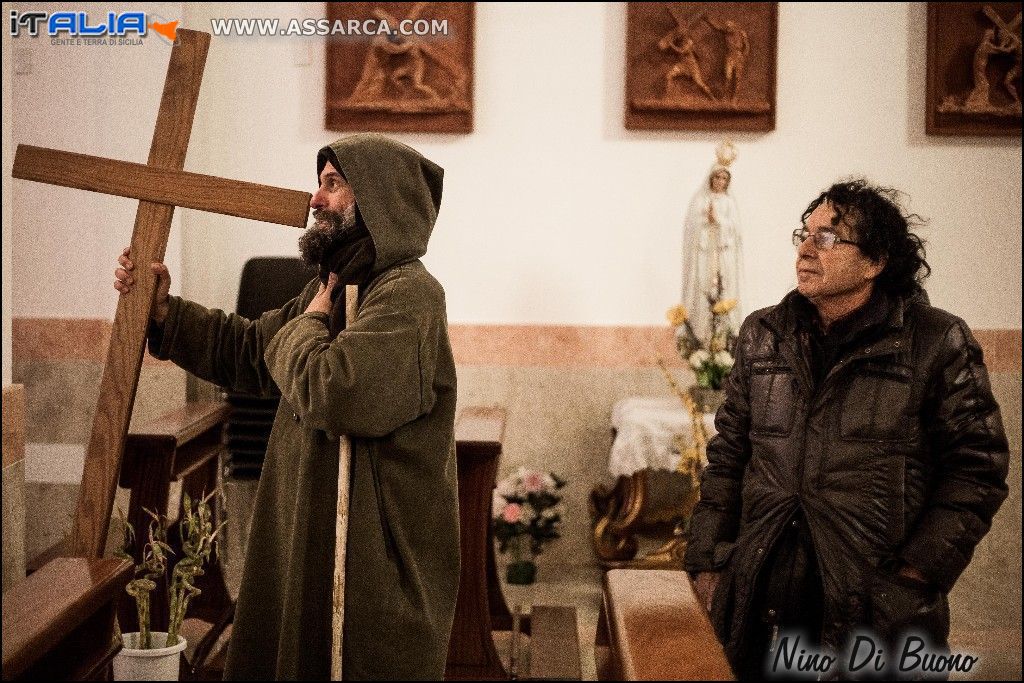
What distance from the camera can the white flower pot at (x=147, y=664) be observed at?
294 cm

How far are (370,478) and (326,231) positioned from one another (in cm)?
60

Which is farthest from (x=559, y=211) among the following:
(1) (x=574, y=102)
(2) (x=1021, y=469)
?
(2) (x=1021, y=469)

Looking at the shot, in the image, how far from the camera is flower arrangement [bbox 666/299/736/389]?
17.6ft

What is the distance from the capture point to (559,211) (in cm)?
618

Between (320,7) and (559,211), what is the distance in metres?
1.68

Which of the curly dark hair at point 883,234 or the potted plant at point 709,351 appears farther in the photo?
the potted plant at point 709,351

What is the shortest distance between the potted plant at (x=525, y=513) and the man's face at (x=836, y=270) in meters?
3.08

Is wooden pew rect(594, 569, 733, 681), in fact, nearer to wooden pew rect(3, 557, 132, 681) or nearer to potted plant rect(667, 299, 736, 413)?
wooden pew rect(3, 557, 132, 681)

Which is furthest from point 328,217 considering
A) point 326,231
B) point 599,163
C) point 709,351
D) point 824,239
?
point 599,163

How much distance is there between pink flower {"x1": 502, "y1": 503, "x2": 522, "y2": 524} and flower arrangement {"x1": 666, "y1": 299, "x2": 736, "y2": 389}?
109 centimetres

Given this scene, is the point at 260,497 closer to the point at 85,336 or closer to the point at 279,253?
the point at 85,336

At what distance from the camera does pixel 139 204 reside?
2.61m

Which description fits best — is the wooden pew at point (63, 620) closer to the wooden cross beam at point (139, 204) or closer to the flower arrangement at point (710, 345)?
the wooden cross beam at point (139, 204)

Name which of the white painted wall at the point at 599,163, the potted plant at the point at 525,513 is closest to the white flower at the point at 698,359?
the white painted wall at the point at 599,163
